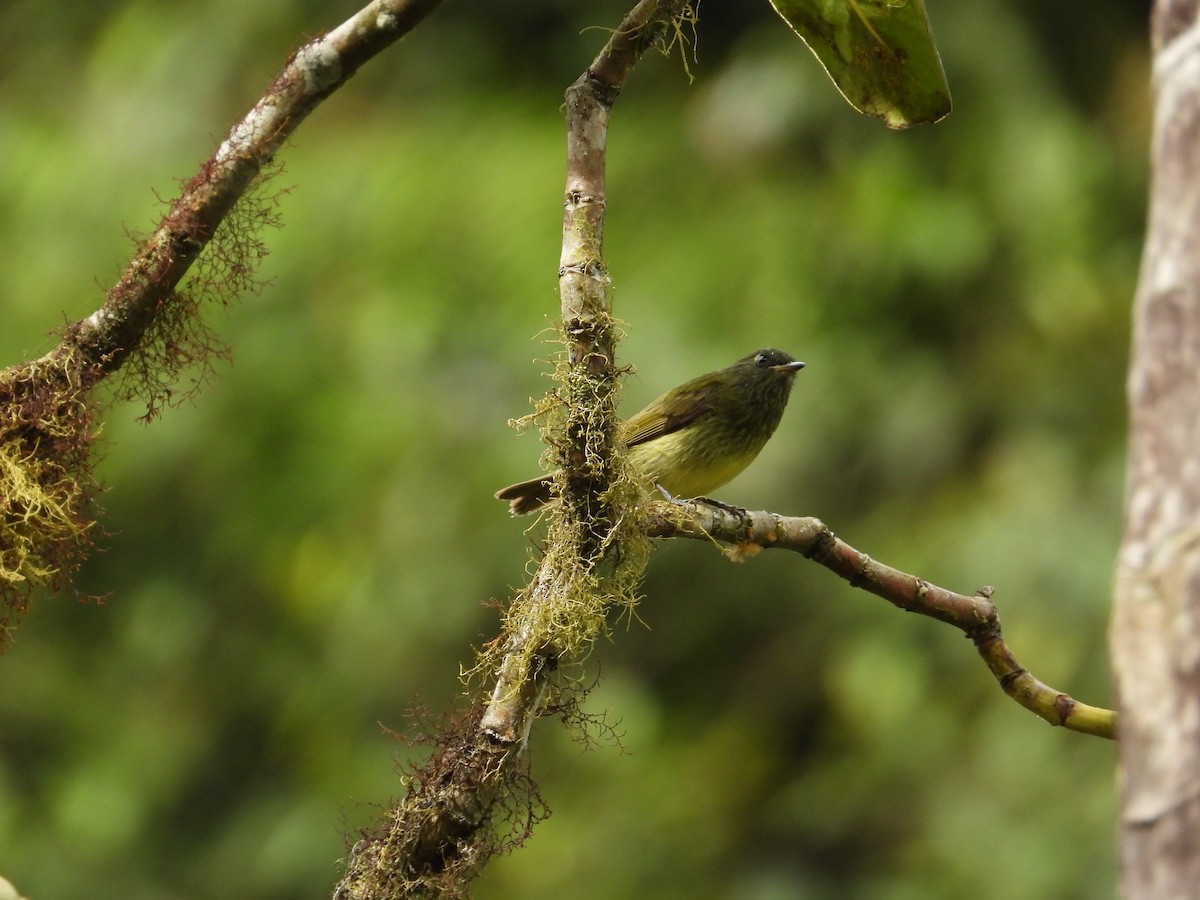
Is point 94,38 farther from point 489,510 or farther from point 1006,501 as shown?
point 1006,501

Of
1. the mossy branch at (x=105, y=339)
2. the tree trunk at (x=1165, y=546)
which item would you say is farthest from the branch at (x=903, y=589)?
the tree trunk at (x=1165, y=546)

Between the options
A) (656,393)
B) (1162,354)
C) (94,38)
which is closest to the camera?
(1162,354)

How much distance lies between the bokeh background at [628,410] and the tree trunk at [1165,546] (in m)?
5.67

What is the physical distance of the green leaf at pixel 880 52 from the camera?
2785 millimetres

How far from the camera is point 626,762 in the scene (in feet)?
26.7

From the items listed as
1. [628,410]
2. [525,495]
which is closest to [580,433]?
[525,495]

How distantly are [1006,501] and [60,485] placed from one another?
574 cm

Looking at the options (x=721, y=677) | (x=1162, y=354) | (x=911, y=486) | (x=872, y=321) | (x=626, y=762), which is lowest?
(x=1162, y=354)

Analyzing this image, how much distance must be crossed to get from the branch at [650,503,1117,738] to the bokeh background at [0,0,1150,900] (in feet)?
13.8

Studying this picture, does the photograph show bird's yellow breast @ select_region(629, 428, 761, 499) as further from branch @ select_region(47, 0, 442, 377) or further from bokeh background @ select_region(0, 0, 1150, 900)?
bokeh background @ select_region(0, 0, 1150, 900)

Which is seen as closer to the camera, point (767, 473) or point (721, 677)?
point (767, 473)

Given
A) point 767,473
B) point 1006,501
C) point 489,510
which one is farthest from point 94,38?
point 1006,501

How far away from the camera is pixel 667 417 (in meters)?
4.91

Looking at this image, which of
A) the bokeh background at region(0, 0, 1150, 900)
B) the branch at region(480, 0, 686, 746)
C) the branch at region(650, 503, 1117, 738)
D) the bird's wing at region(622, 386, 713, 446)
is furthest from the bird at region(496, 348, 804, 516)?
the bokeh background at region(0, 0, 1150, 900)
